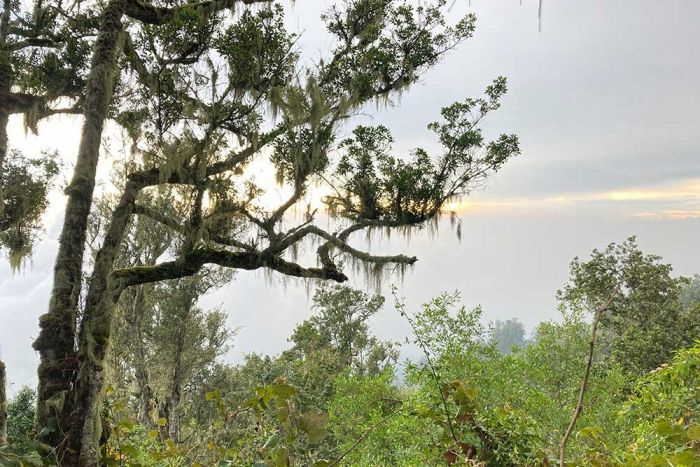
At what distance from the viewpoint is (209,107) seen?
6.04 m

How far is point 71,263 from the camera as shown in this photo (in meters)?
4.55

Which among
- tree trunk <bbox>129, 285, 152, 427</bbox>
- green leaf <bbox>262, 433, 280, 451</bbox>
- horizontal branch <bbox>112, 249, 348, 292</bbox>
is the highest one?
green leaf <bbox>262, 433, 280, 451</bbox>

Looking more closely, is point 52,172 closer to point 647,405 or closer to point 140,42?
point 140,42

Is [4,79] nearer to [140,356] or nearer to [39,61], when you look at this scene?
[39,61]

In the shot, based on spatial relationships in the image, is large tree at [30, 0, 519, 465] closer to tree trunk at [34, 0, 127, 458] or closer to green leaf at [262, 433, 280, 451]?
tree trunk at [34, 0, 127, 458]

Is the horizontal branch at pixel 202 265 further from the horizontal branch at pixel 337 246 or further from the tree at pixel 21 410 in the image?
the tree at pixel 21 410

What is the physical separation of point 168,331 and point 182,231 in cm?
992

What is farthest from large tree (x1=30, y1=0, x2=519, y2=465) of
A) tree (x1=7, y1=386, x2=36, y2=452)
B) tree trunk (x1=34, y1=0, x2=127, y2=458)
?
tree (x1=7, y1=386, x2=36, y2=452)

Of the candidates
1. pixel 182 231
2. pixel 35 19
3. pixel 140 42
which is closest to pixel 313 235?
pixel 182 231

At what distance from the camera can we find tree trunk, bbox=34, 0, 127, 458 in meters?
4.07

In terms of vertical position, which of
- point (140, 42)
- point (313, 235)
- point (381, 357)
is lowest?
point (381, 357)

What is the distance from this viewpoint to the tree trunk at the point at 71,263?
407 cm

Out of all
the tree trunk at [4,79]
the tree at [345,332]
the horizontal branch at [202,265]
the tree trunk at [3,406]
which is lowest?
the tree at [345,332]

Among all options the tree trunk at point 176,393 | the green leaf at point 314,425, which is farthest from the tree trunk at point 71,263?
the tree trunk at point 176,393
